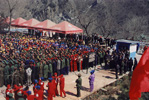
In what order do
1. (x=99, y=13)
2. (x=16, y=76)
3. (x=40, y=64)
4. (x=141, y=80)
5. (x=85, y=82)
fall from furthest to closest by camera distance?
(x=99, y=13) < (x=85, y=82) < (x=40, y=64) < (x=16, y=76) < (x=141, y=80)

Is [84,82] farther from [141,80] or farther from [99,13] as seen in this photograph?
[99,13]

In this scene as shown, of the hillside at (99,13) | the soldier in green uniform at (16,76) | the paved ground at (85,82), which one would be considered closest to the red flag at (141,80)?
the paved ground at (85,82)

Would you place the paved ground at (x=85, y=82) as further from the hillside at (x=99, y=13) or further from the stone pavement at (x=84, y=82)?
the hillside at (x=99, y=13)

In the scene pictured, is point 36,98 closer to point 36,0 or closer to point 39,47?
point 39,47

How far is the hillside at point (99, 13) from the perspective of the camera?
3357 centimetres

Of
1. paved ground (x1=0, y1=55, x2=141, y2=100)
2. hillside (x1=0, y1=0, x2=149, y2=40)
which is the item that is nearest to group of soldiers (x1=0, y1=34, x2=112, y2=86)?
paved ground (x1=0, y1=55, x2=141, y2=100)

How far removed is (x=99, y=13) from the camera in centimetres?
4872

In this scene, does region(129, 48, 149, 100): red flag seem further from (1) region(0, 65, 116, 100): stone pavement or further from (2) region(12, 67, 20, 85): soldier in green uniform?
(2) region(12, 67, 20, 85): soldier in green uniform

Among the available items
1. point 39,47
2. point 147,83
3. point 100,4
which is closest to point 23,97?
point 147,83

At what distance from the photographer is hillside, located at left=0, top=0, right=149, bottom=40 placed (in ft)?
A: 110

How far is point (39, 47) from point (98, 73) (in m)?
6.09

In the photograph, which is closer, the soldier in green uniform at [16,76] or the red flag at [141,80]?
the red flag at [141,80]

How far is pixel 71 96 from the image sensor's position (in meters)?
9.40

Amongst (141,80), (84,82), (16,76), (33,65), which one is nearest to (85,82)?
(84,82)
